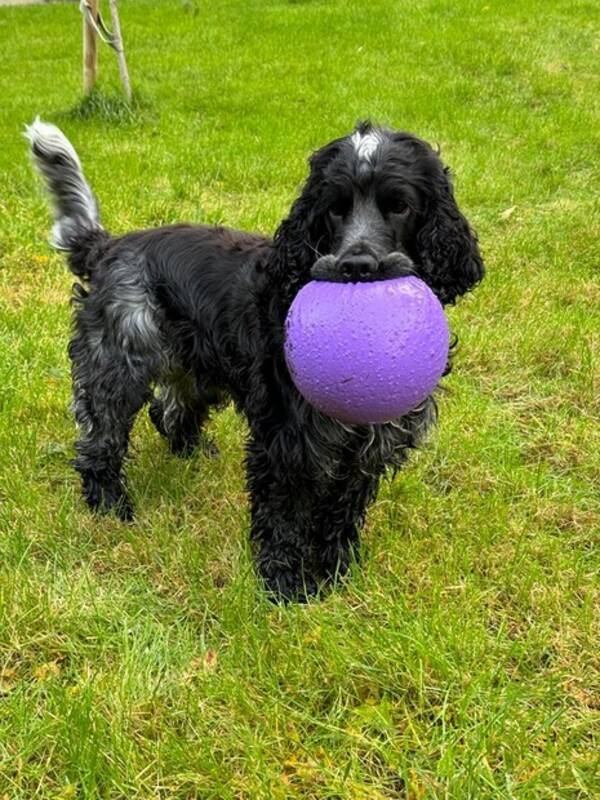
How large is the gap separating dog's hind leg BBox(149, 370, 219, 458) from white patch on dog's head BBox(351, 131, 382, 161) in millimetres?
1621

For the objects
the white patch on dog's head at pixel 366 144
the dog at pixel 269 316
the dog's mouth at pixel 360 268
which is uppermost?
the white patch on dog's head at pixel 366 144

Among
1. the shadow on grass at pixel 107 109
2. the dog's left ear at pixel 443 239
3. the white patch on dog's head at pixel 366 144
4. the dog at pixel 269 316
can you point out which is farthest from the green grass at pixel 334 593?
the shadow on grass at pixel 107 109

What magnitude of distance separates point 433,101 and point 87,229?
712 cm

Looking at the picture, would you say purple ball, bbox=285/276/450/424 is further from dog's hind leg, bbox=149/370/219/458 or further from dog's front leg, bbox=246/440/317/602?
dog's hind leg, bbox=149/370/219/458

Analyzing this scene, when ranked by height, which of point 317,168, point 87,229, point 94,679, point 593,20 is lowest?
point 593,20

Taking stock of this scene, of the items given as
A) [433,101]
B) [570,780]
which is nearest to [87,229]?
[570,780]

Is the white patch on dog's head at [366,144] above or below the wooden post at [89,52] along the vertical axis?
above

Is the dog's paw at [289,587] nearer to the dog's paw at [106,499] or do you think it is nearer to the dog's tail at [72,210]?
the dog's paw at [106,499]

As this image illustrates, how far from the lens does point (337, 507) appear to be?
11.3 feet

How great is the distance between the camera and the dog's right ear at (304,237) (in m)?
3.13

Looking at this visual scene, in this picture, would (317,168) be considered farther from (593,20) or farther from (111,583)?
(593,20)

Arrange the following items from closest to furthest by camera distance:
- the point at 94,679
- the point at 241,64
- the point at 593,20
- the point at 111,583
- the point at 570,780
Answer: the point at 570,780 → the point at 94,679 → the point at 111,583 → the point at 241,64 → the point at 593,20

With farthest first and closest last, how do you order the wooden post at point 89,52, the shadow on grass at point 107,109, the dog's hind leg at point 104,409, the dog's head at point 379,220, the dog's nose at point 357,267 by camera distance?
the shadow on grass at point 107,109
the wooden post at point 89,52
the dog's hind leg at point 104,409
the dog's head at point 379,220
the dog's nose at point 357,267

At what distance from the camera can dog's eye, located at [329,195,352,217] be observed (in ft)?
9.71
